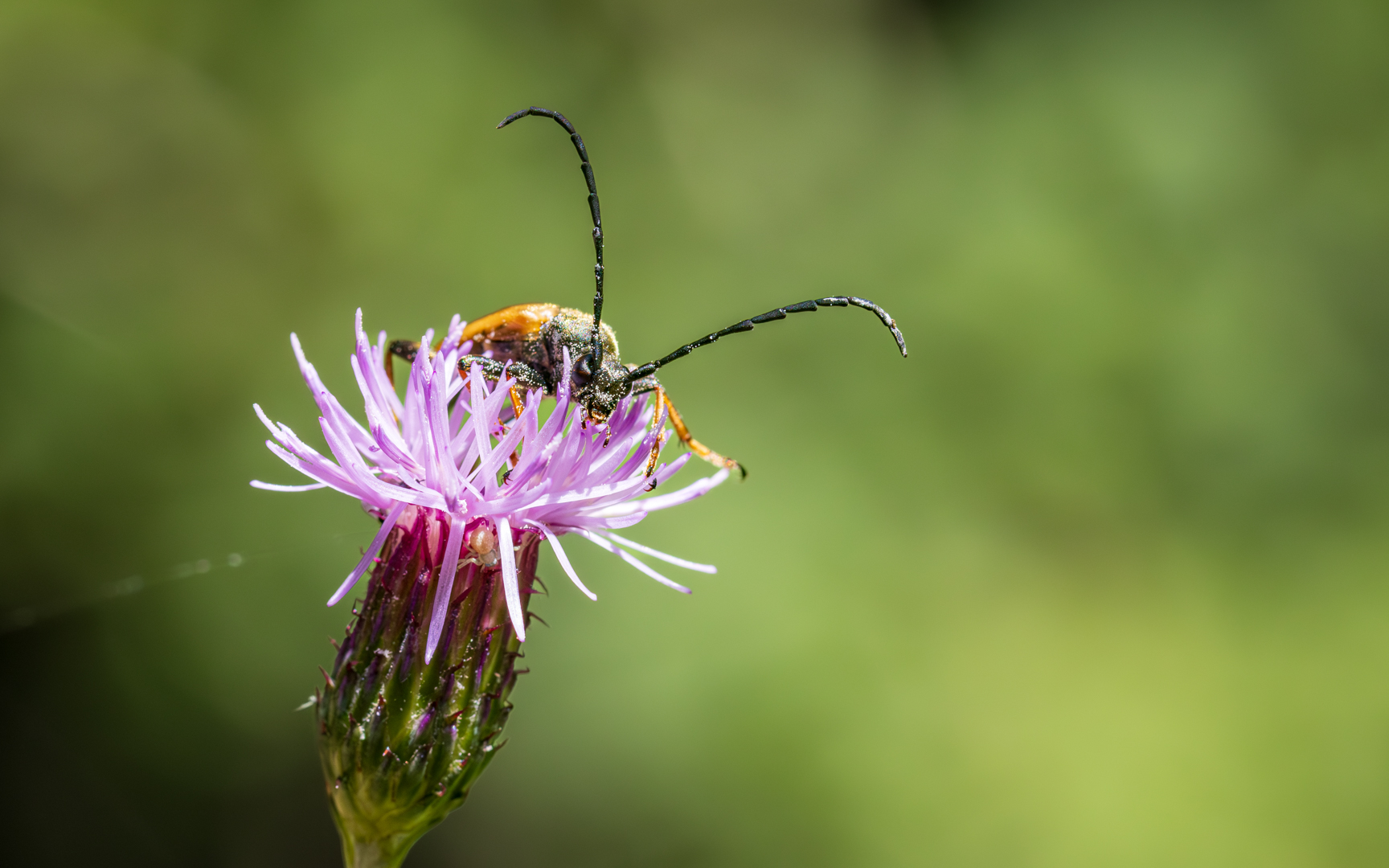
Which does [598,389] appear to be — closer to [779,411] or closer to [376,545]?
[376,545]

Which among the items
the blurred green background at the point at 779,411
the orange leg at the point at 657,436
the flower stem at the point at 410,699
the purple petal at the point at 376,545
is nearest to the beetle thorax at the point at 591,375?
the orange leg at the point at 657,436

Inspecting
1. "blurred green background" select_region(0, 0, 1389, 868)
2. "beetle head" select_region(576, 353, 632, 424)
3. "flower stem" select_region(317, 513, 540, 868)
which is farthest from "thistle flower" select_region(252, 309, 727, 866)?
"blurred green background" select_region(0, 0, 1389, 868)

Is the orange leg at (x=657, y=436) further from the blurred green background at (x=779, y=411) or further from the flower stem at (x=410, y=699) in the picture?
the blurred green background at (x=779, y=411)

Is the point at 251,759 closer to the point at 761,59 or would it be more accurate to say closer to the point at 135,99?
the point at 135,99

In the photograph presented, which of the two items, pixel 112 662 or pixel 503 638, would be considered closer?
pixel 503 638

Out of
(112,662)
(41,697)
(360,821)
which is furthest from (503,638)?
(41,697)

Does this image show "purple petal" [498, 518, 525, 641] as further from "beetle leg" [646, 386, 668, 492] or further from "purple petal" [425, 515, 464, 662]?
"beetle leg" [646, 386, 668, 492]
